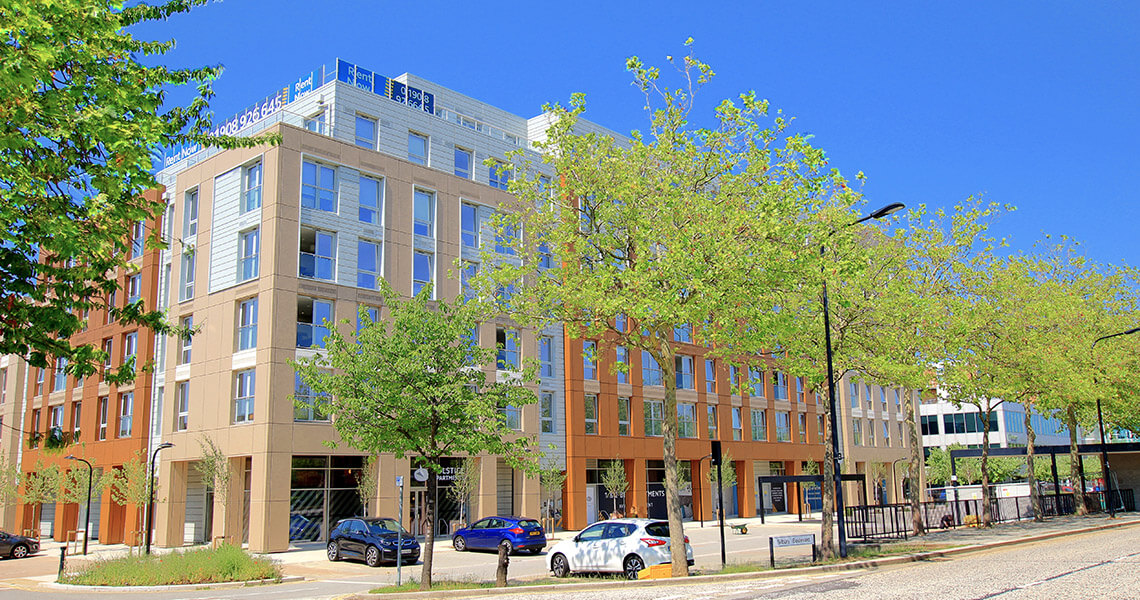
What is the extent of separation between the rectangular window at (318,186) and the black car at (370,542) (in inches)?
562

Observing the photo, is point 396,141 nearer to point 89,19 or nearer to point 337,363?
point 337,363

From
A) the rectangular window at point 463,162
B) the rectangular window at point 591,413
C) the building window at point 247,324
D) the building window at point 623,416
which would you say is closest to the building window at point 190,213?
the building window at point 247,324

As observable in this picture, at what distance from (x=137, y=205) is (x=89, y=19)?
7.36ft

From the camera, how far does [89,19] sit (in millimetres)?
10258

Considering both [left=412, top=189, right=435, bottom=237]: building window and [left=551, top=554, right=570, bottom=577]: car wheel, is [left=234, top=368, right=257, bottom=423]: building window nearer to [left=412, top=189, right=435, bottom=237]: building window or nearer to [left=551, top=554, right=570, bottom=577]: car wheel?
[left=412, top=189, right=435, bottom=237]: building window

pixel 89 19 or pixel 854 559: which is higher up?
pixel 89 19

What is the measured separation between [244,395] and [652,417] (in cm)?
2382

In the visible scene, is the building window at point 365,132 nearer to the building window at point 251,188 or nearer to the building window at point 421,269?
the building window at point 251,188

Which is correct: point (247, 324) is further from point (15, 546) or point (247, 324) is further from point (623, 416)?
point (623, 416)

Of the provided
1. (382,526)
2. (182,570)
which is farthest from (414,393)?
(382,526)

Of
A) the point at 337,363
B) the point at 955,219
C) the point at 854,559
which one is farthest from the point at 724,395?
Answer: the point at 337,363

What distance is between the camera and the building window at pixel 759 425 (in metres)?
59.2

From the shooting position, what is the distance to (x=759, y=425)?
59.8 metres

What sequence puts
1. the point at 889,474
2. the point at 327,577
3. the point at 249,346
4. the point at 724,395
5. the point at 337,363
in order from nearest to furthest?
the point at 337,363
the point at 327,577
the point at 249,346
the point at 724,395
the point at 889,474
